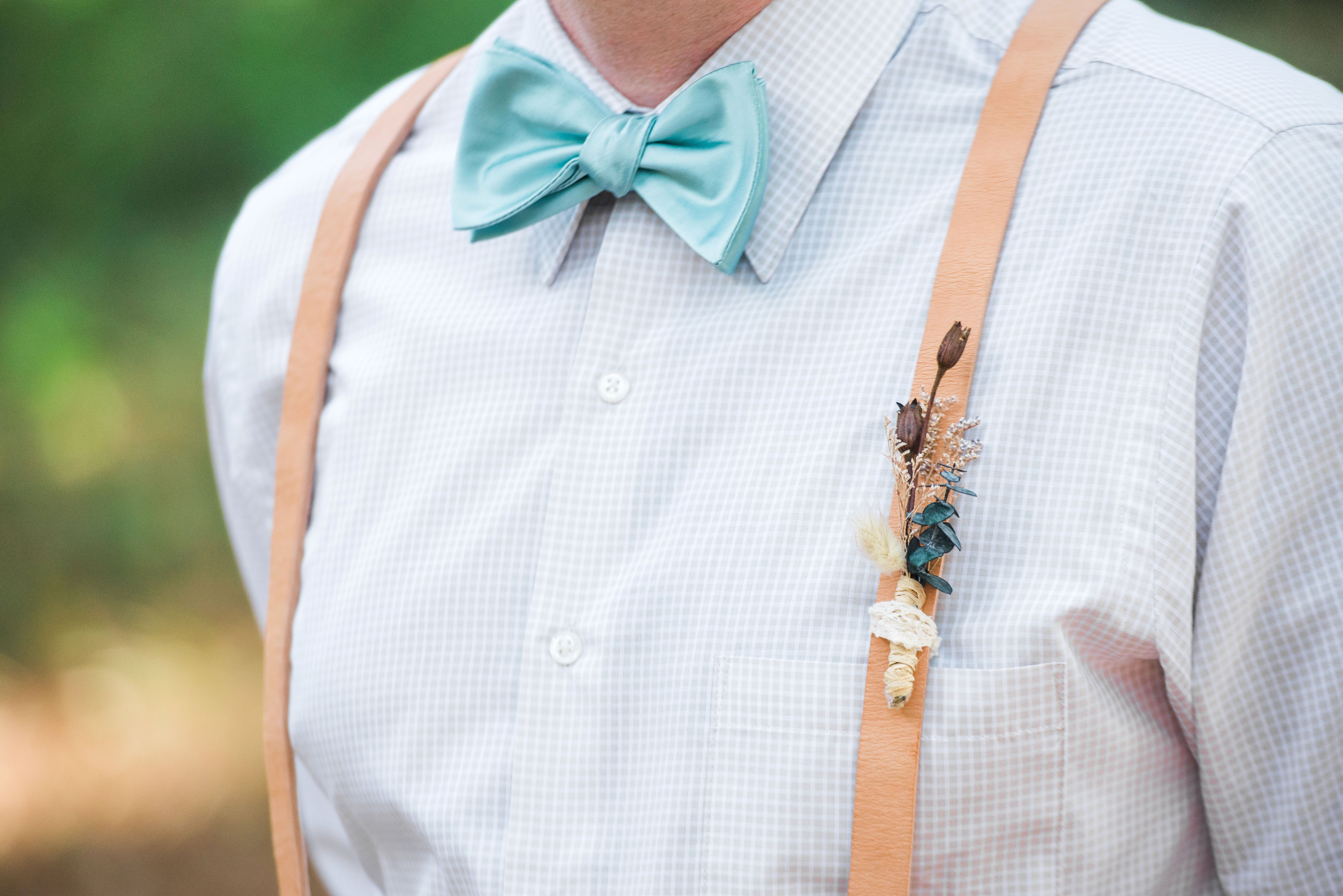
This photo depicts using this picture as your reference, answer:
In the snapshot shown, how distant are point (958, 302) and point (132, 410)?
1.89 metres

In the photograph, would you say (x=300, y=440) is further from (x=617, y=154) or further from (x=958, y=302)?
(x=958, y=302)

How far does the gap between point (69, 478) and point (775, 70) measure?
1.87 m

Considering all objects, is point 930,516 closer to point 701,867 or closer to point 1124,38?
point 701,867

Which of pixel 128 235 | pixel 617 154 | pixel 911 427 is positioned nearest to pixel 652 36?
pixel 617 154

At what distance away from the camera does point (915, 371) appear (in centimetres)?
75

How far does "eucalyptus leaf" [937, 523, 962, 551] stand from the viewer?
0.70 meters

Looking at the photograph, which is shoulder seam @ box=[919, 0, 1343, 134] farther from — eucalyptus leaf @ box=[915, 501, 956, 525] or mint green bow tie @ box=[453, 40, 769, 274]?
eucalyptus leaf @ box=[915, 501, 956, 525]

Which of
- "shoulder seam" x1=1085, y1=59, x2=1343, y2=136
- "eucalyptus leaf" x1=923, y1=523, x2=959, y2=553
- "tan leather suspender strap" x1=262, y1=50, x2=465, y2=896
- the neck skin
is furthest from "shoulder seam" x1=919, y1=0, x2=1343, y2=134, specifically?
"tan leather suspender strap" x1=262, y1=50, x2=465, y2=896

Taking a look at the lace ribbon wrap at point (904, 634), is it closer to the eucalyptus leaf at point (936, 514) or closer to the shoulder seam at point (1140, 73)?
the eucalyptus leaf at point (936, 514)

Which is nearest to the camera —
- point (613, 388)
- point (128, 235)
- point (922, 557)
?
point (922, 557)

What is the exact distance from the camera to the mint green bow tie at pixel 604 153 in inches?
32.0

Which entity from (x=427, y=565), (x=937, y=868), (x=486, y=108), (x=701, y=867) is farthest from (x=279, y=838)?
(x=486, y=108)

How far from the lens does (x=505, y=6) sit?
1.89 m

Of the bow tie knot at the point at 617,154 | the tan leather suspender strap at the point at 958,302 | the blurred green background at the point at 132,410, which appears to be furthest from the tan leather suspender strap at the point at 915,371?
the blurred green background at the point at 132,410
